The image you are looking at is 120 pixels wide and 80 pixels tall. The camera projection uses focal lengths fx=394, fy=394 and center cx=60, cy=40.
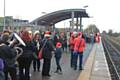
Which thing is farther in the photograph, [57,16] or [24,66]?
[57,16]

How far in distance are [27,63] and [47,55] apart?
8.81 ft

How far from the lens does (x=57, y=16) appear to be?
61.3m

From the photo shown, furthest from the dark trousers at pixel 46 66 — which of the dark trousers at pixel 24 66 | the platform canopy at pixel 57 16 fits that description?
the platform canopy at pixel 57 16

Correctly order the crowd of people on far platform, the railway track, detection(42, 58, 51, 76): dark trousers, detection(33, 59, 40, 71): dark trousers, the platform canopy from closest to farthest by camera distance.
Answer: the crowd of people on far platform, detection(42, 58, 51, 76): dark trousers, detection(33, 59, 40, 71): dark trousers, the railway track, the platform canopy

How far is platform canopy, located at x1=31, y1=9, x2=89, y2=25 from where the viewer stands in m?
55.7

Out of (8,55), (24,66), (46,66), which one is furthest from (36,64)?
(8,55)

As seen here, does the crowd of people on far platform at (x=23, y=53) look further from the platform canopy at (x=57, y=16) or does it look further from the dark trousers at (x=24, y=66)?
the platform canopy at (x=57, y=16)

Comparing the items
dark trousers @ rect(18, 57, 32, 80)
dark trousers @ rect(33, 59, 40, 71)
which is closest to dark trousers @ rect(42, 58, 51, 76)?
dark trousers @ rect(33, 59, 40, 71)

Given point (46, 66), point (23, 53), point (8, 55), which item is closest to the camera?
point (8, 55)

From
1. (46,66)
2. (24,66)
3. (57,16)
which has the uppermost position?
(57,16)

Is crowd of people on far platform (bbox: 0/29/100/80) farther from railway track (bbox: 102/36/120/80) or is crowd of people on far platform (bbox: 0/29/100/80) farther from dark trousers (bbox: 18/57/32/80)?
railway track (bbox: 102/36/120/80)

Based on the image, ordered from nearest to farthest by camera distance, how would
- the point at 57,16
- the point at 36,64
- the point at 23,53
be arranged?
the point at 23,53, the point at 36,64, the point at 57,16

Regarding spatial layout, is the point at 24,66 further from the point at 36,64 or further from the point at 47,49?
the point at 36,64

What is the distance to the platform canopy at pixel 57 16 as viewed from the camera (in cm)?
5567
